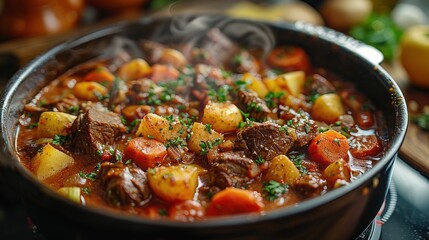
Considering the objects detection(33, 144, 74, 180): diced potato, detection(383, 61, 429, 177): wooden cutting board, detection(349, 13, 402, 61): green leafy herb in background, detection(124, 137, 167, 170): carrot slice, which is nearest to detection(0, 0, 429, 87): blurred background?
detection(349, 13, 402, 61): green leafy herb in background

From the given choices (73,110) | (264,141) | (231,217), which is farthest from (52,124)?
(231,217)

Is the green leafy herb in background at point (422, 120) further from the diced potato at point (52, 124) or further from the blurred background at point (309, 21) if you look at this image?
the diced potato at point (52, 124)

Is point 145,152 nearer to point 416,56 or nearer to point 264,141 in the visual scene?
point 264,141

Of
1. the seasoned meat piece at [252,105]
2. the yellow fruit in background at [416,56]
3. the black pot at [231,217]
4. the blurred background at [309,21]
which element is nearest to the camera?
the black pot at [231,217]

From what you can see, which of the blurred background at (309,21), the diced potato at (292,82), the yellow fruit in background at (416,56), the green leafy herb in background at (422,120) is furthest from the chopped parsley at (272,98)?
Result: the yellow fruit in background at (416,56)

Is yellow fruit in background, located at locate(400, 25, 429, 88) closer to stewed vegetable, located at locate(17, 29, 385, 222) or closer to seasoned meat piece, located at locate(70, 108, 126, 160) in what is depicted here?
stewed vegetable, located at locate(17, 29, 385, 222)

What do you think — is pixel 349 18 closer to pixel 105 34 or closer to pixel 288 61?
pixel 288 61
